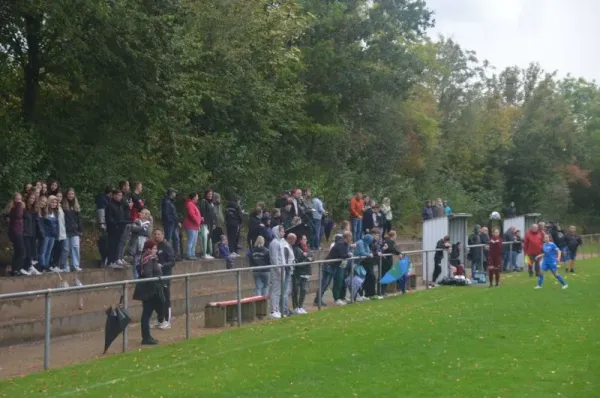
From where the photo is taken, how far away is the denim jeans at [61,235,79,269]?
21.5 m

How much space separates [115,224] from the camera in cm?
2230

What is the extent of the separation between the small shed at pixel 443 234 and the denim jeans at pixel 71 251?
12608mm

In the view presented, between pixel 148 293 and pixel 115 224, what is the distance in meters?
5.37

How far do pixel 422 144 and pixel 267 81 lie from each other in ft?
75.5

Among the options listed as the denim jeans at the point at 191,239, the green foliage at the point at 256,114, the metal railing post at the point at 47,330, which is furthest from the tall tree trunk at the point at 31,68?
the metal railing post at the point at 47,330

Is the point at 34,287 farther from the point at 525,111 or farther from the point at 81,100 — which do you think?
the point at 525,111

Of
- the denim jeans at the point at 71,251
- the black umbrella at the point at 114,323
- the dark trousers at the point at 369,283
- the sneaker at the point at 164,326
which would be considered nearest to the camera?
the black umbrella at the point at 114,323

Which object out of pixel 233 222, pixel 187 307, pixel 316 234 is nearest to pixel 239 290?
pixel 187 307

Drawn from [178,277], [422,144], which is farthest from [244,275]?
[422,144]

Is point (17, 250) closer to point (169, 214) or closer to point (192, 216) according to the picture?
point (169, 214)

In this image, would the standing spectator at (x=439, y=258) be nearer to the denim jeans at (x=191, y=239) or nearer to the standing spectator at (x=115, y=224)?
the denim jeans at (x=191, y=239)

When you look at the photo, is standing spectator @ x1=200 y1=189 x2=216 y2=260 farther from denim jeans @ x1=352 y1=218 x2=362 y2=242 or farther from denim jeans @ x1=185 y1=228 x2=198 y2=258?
denim jeans @ x1=352 y1=218 x2=362 y2=242

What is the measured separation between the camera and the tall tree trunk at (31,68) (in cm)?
2453

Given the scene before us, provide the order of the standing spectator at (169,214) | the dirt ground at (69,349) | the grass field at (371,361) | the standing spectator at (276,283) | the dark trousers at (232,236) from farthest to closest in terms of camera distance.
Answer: the dark trousers at (232,236), the standing spectator at (169,214), the standing spectator at (276,283), the dirt ground at (69,349), the grass field at (371,361)
